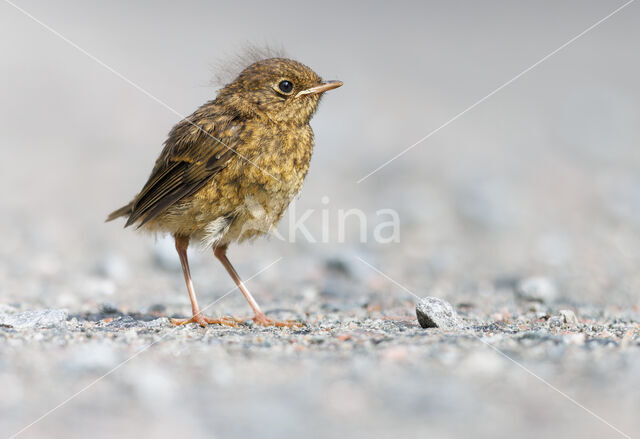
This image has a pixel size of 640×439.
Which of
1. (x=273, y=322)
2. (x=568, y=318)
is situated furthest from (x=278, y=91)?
(x=568, y=318)

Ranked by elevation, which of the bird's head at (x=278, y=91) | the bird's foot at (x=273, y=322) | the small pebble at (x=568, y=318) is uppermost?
the bird's head at (x=278, y=91)

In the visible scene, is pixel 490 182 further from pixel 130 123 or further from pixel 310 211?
pixel 130 123

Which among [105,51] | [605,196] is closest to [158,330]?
[605,196]

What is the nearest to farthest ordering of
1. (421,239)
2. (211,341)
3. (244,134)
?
(211,341)
(244,134)
(421,239)

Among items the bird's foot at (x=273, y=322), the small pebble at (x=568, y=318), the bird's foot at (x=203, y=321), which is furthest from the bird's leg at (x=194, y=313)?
the small pebble at (x=568, y=318)

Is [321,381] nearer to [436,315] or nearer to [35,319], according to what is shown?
[436,315]

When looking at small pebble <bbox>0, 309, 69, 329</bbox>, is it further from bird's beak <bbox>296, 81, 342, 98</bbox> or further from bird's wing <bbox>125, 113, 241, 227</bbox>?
bird's beak <bbox>296, 81, 342, 98</bbox>

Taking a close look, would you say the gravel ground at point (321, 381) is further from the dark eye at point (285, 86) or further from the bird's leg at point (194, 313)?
the dark eye at point (285, 86)
